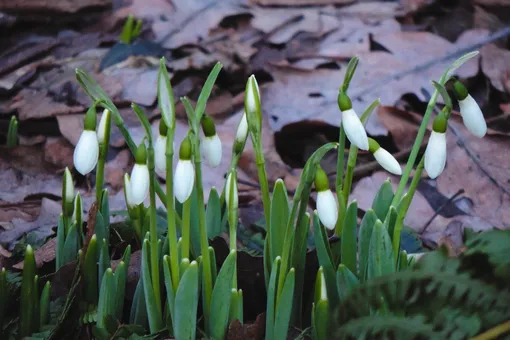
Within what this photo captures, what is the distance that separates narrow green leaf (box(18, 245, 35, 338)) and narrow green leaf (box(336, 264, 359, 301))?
666 millimetres

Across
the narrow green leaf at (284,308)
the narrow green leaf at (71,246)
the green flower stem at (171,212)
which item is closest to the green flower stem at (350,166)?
the narrow green leaf at (284,308)

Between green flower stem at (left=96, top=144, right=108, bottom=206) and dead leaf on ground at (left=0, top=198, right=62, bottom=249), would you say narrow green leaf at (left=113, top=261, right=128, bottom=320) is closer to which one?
green flower stem at (left=96, top=144, right=108, bottom=206)

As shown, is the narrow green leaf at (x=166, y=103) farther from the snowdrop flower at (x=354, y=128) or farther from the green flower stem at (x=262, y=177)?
the snowdrop flower at (x=354, y=128)

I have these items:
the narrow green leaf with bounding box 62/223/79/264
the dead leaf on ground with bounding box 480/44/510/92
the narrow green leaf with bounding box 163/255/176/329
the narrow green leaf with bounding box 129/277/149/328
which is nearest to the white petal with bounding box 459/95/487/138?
the narrow green leaf with bounding box 163/255/176/329

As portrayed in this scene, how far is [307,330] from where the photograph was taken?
1.53 meters

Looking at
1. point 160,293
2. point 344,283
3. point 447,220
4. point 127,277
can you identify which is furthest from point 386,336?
point 447,220

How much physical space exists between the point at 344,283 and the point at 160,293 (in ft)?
1.36

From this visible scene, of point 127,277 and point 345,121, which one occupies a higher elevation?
point 345,121

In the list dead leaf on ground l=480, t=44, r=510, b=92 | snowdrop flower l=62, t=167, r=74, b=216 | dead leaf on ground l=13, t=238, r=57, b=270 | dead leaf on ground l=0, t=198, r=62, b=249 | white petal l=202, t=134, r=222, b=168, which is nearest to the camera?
white petal l=202, t=134, r=222, b=168

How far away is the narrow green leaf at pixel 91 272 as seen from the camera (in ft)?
5.17

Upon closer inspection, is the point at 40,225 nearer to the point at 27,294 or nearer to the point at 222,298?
the point at 27,294

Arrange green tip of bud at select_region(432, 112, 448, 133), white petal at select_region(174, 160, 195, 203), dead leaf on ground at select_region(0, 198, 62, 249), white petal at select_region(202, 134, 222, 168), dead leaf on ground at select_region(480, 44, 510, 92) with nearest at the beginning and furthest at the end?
white petal at select_region(174, 160, 195, 203) → green tip of bud at select_region(432, 112, 448, 133) → white petal at select_region(202, 134, 222, 168) → dead leaf on ground at select_region(0, 198, 62, 249) → dead leaf on ground at select_region(480, 44, 510, 92)

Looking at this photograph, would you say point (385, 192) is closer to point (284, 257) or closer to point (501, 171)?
point (284, 257)

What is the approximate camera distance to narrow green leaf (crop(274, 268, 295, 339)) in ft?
4.64
